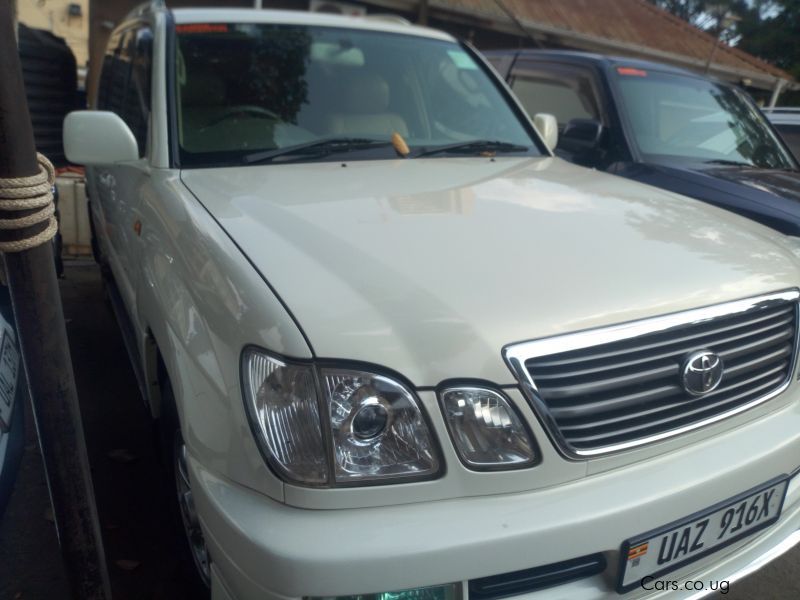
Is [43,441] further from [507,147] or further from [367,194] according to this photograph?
[507,147]

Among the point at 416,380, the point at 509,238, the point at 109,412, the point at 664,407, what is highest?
the point at 509,238

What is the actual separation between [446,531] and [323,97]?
199 centimetres

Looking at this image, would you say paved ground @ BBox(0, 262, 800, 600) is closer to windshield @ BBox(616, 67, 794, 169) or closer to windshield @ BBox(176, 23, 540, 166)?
windshield @ BBox(176, 23, 540, 166)

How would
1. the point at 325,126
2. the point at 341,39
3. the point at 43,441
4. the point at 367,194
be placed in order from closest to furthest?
the point at 43,441 → the point at 367,194 → the point at 325,126 → the point at 341,39

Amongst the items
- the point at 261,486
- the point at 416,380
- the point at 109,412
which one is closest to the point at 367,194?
the point at 416,380

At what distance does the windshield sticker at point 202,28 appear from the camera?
287 cm

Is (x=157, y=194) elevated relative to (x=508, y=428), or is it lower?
elevated

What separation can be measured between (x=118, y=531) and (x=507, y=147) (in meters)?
2.18

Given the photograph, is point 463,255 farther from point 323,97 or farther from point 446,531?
point 323,97

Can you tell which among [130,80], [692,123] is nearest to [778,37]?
[692,123]

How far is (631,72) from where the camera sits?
4.64 meters

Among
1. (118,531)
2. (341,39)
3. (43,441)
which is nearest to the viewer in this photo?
(43,441)

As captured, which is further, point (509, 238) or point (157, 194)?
point (157, 194)

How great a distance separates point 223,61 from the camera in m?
2.85
